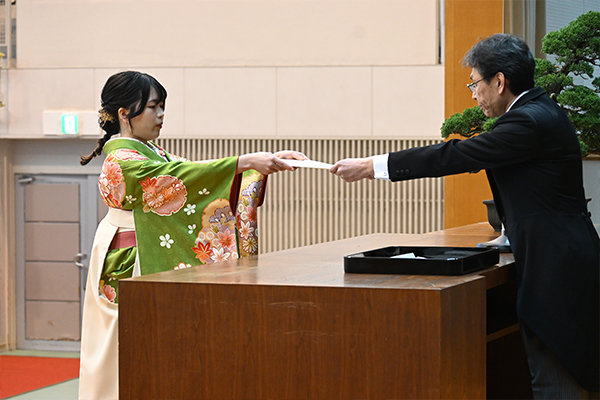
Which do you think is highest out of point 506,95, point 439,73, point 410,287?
point 439,73

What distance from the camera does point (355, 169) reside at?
279 centimetres

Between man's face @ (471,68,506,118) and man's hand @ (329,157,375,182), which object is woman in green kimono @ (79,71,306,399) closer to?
man's hand @ (329,157,375,182)

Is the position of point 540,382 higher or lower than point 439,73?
lower

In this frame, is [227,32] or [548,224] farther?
[227,32]

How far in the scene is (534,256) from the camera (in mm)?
2496

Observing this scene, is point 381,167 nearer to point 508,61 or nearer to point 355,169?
point 355,169

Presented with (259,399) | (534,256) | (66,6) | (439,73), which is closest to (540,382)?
(534,256)

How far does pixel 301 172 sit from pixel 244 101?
0.78 meters

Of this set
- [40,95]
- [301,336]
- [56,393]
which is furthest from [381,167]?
[40,95]

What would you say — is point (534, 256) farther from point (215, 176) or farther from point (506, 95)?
point (215, 176)

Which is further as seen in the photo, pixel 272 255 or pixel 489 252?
pixel 272 255

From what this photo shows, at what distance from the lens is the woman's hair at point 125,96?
346 centimetres

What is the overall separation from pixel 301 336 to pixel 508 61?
1.10 m

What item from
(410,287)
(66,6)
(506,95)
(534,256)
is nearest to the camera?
(410,287)
